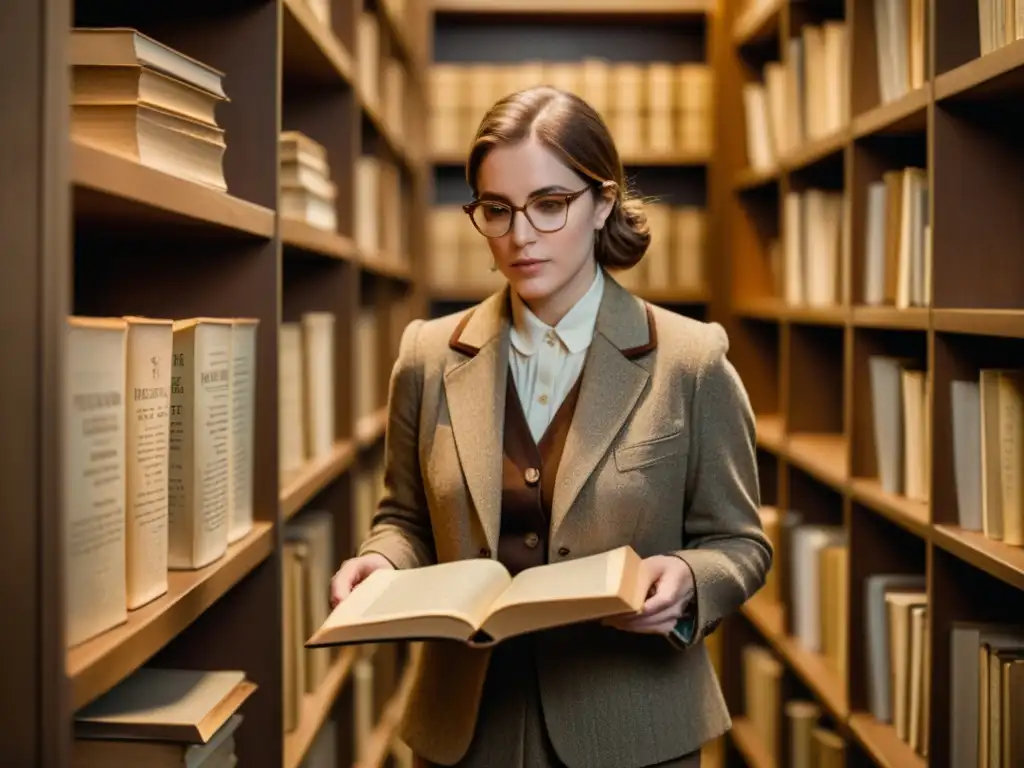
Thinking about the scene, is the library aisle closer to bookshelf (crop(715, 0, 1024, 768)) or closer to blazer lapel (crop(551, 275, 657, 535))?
bookshelf (crop(715, 0, 1024, 768))

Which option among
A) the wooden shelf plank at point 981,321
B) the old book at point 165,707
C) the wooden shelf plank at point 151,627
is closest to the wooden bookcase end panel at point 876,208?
the wooden shelf plank at point 981,321

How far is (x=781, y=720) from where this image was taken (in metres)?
3.17

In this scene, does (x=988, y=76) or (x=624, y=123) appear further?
(x=624, y=123)

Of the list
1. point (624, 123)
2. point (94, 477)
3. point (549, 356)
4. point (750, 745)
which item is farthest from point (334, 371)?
point (624, 123)

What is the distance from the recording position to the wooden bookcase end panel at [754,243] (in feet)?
12.9

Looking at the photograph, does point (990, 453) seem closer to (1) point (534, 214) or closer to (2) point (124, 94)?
(1) point (534, 214)

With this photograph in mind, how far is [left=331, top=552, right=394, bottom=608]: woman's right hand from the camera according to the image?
1.47 metres

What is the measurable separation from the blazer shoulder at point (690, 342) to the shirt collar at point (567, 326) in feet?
0.29

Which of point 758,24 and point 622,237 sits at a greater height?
point 758,24

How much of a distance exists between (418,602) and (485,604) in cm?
8

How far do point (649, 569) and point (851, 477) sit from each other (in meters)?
1.08

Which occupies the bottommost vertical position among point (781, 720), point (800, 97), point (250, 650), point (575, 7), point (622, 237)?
point (781, 720)

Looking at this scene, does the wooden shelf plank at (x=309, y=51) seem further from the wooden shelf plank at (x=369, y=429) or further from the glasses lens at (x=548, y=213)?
the wooden shelf plank at (x=369, y=429)

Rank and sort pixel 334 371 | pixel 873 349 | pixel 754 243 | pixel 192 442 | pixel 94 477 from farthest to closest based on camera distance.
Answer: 1. pixel 754 243
2. pixel 334 371
3. pixel 873 349
4. pixel 192 442
5. pixel 94 477
